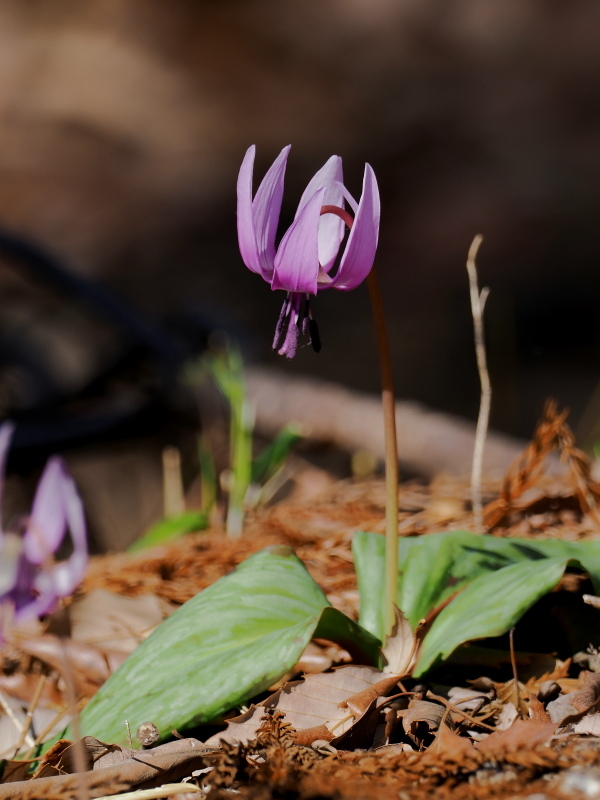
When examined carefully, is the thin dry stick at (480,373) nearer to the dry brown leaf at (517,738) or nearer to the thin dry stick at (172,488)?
the dry brown leaf at (517,738)

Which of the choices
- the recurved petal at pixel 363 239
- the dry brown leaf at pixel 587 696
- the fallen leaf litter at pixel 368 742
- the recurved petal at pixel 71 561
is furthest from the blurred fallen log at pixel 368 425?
the recurved petal at pixel 71 561

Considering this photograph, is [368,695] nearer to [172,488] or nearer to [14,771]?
[14,771]

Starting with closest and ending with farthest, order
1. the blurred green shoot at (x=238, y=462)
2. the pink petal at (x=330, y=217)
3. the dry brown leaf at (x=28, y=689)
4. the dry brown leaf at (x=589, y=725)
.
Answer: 1. the dry brown leaf at (x=589, y=725)
2. the pink petal at (x=330, y=217)
3. the dry brown leaf at (x=28, y=689)
4. the blurred green shoot at (x=238, y=462)

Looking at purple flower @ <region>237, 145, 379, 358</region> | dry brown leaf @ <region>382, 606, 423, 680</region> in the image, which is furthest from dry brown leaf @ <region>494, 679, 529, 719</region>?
purple flower @ <region>237, 145, 379, 358</region>

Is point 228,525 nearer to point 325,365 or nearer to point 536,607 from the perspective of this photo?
point 536,607

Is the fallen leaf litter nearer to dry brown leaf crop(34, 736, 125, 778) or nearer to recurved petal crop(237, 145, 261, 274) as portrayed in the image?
dry brown leaf crop(34, 736, 125, 778)

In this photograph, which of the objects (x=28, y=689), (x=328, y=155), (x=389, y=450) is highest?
(x=328, y=155)

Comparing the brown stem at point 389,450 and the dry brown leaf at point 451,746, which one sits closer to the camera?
the dry brown leaf at point 451,746

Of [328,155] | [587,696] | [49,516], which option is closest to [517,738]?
[587,696]
